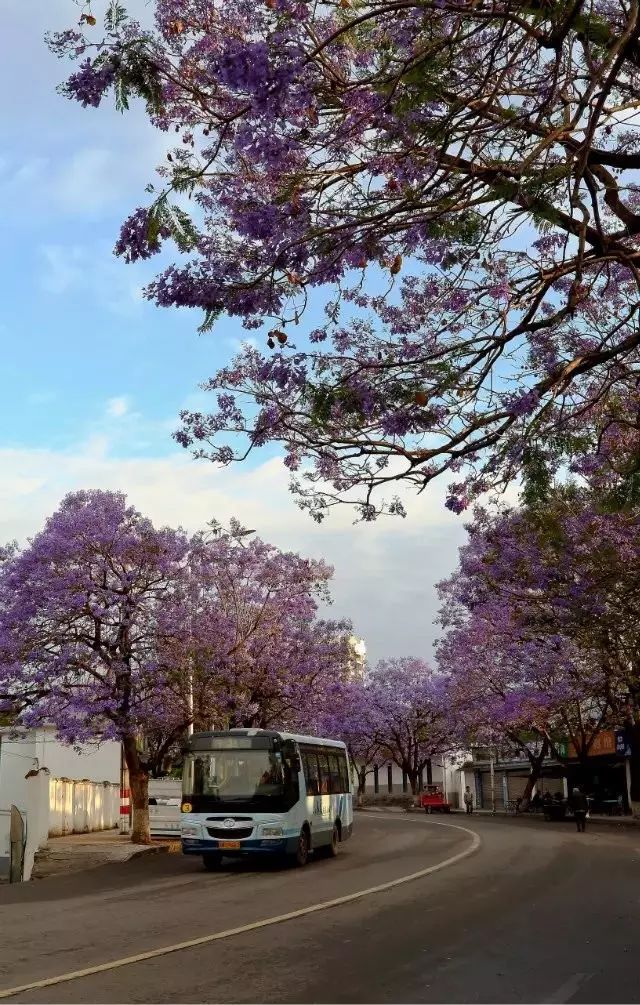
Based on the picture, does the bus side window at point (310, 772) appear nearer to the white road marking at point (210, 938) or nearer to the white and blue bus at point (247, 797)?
the white and blue bus at point (247, 797)

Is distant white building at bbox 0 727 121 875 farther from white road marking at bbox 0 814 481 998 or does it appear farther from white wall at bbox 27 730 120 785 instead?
white road marking at bbox 0 814 481 998

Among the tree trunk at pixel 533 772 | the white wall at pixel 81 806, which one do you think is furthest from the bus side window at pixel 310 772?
the tree trunk at pixel 533 772

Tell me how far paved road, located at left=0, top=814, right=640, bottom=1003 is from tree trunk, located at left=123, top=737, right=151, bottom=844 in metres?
6.67

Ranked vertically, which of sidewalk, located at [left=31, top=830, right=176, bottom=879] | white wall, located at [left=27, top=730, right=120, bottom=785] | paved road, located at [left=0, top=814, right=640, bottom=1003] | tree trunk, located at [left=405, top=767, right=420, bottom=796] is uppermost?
white wall, located at [left=27, top=730, right=120, bottom=785]

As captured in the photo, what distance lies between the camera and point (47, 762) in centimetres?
4125

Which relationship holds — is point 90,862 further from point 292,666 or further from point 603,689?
point 603,689

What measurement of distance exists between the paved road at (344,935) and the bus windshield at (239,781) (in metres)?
1.31

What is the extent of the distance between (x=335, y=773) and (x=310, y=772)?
2854 mm

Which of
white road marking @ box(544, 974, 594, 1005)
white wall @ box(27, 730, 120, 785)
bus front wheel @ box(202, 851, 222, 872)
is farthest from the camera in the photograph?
white wall @ box(27, 730, 120, 785)

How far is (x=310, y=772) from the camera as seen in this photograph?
71.8ft

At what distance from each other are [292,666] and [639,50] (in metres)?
24.8

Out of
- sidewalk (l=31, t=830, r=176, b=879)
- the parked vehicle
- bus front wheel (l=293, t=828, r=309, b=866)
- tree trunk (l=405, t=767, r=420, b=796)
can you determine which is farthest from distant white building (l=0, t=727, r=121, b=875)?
tree trunk (l=405, t=767, r=420, b=796)

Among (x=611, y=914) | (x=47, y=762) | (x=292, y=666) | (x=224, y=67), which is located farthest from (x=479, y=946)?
(x=47, y=762)

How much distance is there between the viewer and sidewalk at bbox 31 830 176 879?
22719 millimetres
